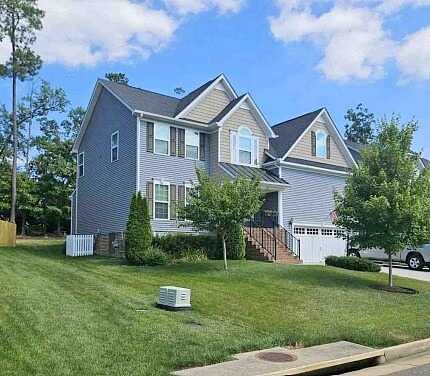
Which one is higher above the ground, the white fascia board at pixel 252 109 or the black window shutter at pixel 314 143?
the white fascia board at pixel 252 109

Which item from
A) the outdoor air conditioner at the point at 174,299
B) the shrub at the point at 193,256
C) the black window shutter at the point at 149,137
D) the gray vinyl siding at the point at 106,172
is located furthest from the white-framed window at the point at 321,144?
the outdoor air conditioner at the point at 174,299

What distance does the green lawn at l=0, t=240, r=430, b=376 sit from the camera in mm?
7324

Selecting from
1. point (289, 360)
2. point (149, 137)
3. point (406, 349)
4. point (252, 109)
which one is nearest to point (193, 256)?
point (149, 137)

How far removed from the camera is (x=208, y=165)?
25656 mm

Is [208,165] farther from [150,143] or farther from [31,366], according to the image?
[31,366]

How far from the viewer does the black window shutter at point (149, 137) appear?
77.4 ft

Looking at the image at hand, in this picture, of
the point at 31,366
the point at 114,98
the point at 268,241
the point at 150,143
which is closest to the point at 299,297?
the point at 31,366

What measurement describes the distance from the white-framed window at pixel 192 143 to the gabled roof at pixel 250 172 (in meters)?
1.31

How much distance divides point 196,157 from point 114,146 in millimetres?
3966

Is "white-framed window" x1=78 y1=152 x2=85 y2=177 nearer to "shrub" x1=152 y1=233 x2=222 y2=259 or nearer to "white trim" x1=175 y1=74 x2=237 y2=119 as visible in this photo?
"white trim" x1=175 y1=74 x2=237 y2=119

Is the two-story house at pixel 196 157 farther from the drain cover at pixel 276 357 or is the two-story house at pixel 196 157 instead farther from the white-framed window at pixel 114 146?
the drain cover at pixel 276 357

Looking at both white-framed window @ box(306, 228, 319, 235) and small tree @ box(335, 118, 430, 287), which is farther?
white-framed window @ box(306, 228, 319, 235)

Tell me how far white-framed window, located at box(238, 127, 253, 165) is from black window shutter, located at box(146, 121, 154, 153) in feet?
15.5

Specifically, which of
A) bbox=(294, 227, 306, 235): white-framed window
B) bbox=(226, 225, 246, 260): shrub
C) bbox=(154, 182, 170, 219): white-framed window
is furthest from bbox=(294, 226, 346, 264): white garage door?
bbox=(154, 182, 170, 219): white-framed window
